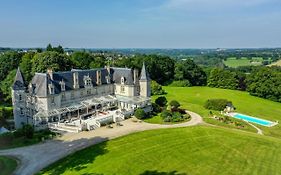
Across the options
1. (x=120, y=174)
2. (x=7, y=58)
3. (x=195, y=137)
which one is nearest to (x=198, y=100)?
(x=195, y=137)

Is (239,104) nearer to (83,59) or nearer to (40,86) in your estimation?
(40,86)

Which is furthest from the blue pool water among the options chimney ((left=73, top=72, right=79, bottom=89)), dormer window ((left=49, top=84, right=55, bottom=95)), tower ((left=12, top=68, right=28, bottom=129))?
tower ((left=12, top=68, right=28, bottom=129))

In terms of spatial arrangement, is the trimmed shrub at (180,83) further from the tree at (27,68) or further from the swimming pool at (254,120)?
the tree at (27,68)

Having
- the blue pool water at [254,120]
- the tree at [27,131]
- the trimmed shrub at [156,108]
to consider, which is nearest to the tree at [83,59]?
the trimmed shrub at [156,108]

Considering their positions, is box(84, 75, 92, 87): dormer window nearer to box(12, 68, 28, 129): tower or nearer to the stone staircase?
box(12, 68, 28, 129): tower

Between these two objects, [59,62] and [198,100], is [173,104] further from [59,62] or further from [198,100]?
[59,62]
